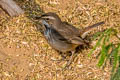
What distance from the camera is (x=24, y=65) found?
5320mm

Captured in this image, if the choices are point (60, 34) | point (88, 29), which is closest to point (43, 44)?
point (60, 34)

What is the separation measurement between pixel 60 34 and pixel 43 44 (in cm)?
65

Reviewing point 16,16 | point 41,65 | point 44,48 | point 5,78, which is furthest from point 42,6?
point 5,78

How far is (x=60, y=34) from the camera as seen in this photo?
5293 millimetres

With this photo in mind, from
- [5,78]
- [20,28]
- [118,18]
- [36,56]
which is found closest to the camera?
[5,78]

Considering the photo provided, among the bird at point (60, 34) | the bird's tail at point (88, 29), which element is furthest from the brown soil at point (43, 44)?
the bird's tail at point (88, 29)

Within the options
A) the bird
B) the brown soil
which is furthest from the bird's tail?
the brown soil

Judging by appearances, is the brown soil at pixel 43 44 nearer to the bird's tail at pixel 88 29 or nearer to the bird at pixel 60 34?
the bird at pixel 60 34

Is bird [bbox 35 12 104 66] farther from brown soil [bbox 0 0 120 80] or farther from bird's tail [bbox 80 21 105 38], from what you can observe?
brown soil [bbox 0 0 120 80]

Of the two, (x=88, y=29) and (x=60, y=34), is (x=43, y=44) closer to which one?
(x=60, y=34)

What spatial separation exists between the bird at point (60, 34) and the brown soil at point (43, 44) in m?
0.40

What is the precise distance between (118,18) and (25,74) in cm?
280

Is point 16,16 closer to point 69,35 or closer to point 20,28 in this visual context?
point 20,28

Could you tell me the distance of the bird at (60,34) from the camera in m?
5.25
